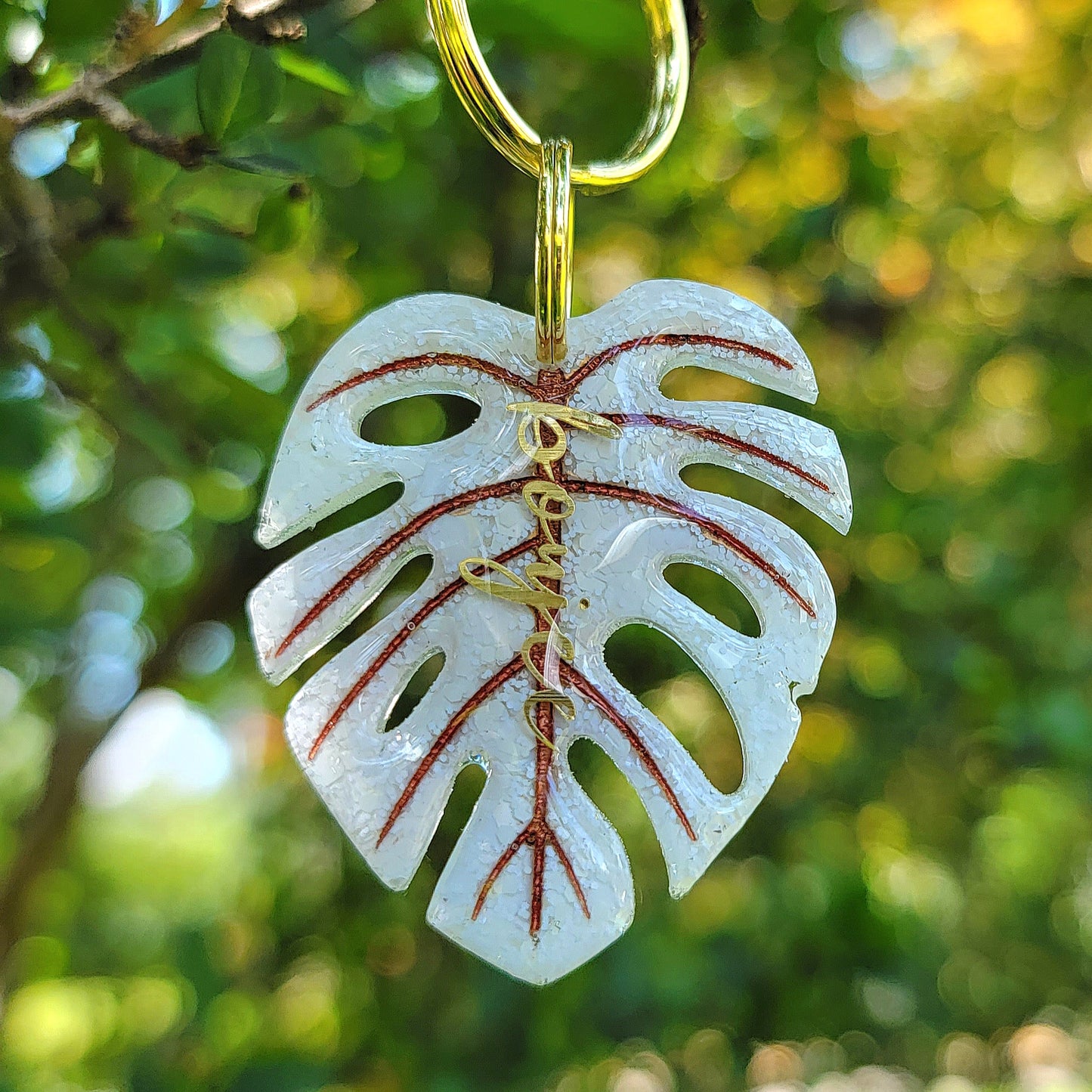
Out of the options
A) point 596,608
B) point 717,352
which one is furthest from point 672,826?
point 717,352

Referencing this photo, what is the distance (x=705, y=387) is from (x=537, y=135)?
2.45ft

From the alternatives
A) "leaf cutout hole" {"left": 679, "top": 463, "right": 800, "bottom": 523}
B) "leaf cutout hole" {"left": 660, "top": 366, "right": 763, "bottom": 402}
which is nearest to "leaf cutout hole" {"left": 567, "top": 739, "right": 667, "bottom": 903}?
"leaf cutout hole" {"left": 679, "top": 463, "right": 800, "bottom": 523}

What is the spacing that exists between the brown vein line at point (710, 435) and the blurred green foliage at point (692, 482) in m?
0.26

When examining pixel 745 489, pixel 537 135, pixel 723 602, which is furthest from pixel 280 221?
pixel 745 489

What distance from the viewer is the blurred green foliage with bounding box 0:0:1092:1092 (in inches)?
31.2

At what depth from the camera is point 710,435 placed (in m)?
0.57

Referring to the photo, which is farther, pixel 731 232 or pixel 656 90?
pixel 731 232

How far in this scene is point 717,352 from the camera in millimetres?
572

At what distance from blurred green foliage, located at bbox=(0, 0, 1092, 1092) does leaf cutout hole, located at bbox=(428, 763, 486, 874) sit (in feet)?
0.04

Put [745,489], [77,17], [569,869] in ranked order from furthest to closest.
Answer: [745,489], [77,17], [569,869]

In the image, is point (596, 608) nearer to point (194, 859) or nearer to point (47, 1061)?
point (47, 1061)

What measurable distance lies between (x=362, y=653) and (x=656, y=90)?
1.35ft

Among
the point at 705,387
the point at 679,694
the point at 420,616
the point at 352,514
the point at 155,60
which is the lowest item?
the point at 420,616

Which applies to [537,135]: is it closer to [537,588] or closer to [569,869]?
[537,588]
